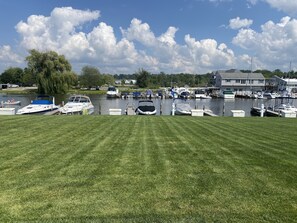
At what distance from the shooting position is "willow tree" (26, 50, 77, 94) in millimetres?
77125

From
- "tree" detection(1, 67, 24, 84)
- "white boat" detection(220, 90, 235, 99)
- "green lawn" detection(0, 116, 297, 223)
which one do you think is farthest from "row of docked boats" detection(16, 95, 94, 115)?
"tree" detection(1, 67, 24, 84)

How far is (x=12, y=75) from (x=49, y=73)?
257 ft

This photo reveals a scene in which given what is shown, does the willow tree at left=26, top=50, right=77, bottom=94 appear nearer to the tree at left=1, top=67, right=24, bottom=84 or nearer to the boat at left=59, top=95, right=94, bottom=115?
the boat at left=59, top=95, right=94, bottom=115

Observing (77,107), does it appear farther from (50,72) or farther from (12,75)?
(12,75)

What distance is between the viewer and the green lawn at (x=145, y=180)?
15.3 ft

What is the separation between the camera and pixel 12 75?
471 ft

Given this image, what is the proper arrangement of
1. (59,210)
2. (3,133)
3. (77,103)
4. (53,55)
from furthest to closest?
(53,55)
(77,103)
(3,133)
(59,210)

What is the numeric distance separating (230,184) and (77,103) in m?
29.8

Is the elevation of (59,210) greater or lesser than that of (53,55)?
lesser

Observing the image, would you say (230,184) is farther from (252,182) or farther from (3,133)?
(3,133)

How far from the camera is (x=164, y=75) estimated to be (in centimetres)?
14488

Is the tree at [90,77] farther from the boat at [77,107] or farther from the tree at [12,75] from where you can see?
the boat at [77,107]

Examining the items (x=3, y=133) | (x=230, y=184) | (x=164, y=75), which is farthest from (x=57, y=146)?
(x=164, y=75)

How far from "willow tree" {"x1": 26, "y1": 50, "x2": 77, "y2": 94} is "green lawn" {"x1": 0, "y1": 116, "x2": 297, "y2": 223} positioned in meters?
70.7
